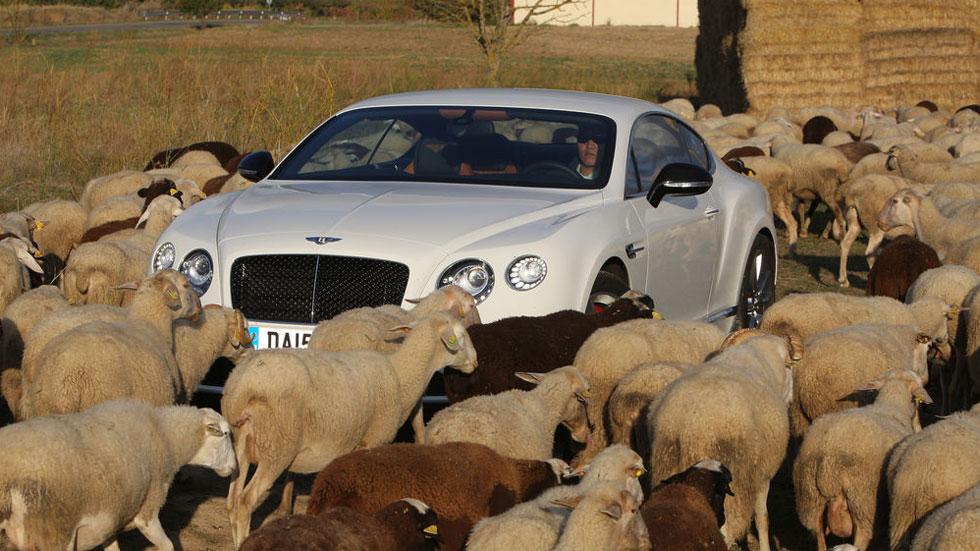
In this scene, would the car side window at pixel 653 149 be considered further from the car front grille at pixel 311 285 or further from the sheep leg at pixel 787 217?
the sheep leg at pixel 787 217

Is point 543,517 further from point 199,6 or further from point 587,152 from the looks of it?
point 199,6

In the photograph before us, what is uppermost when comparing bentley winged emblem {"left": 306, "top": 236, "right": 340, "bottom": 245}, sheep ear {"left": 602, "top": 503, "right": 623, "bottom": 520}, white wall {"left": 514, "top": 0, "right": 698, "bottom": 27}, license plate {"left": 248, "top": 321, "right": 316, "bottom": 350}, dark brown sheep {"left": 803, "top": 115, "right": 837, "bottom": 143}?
white wall {"left": 514, "top": 0, "right": 698, "bottom": 27}

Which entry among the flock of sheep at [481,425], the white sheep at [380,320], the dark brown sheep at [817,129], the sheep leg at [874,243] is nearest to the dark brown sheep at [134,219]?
the flock of sheep at [481,425]

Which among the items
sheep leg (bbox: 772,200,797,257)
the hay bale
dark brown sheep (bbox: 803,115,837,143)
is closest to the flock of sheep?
sheep leg (bbox: 772,200,797,257)

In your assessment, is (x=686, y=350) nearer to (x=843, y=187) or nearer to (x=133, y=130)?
(x=843, y=187)

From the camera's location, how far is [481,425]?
5.78 metres

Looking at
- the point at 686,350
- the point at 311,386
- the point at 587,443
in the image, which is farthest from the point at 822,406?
the point at 311,386

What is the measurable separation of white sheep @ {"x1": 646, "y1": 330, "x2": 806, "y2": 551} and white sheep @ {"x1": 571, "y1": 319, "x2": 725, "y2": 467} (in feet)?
2.56

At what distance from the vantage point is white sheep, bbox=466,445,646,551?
4.51 meters

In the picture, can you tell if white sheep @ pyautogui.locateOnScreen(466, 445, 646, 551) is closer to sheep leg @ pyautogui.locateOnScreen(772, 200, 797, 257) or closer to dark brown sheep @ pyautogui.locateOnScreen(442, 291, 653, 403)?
dark brown sheep @ pyautogui.locateOnScreen(442, 291, 653, 403)

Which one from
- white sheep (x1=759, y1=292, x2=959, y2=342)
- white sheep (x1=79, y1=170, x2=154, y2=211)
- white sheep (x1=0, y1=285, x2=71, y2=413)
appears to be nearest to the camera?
white sheep (x1=0, y1=285, x2=71, y2=413)

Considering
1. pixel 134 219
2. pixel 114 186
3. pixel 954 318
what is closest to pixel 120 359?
pixel 134 219

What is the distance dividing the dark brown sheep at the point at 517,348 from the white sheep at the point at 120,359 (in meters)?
1.53

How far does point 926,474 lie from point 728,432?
0.91 m
